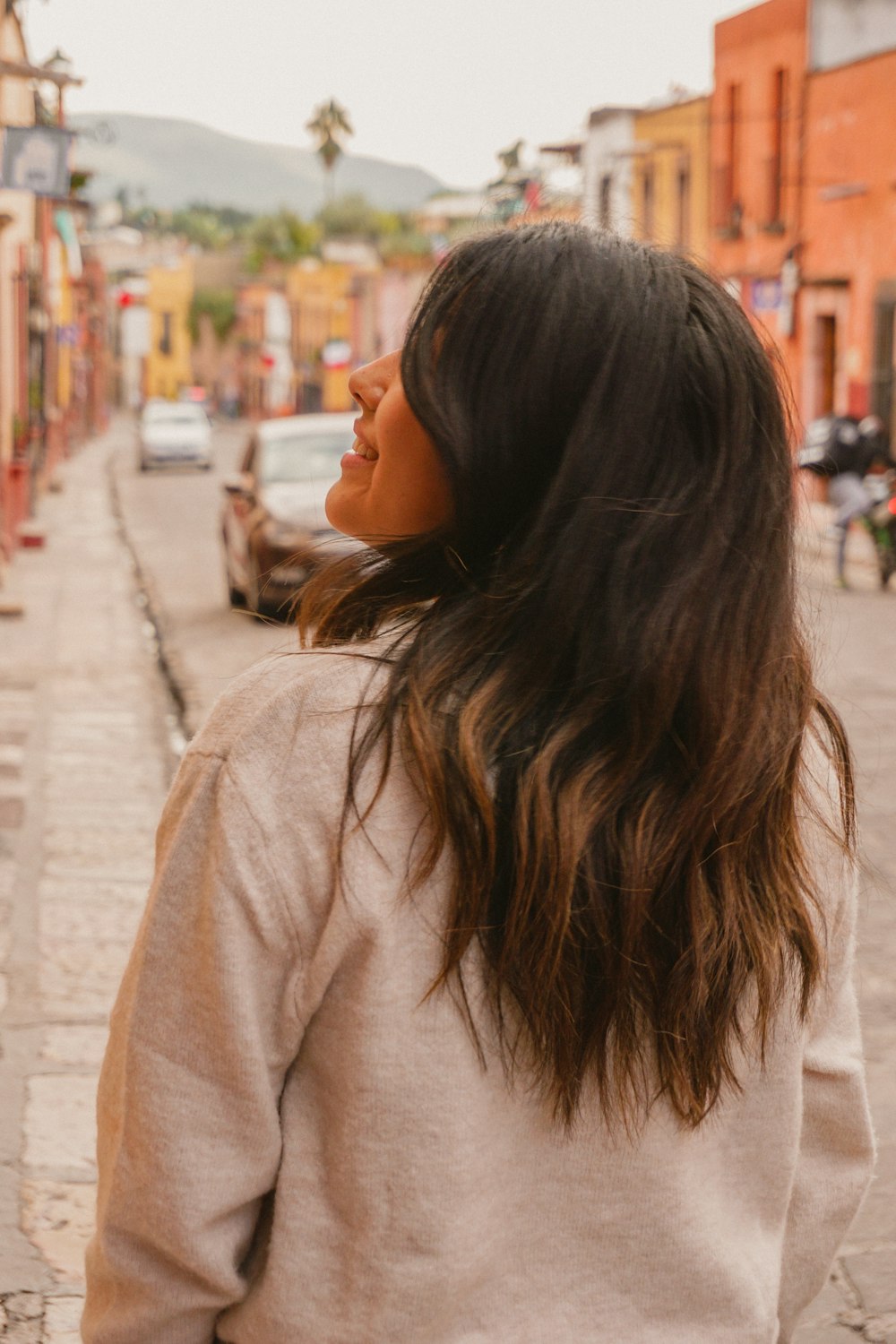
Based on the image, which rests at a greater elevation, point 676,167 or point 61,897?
point 676,167

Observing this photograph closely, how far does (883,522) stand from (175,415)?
28.3 m

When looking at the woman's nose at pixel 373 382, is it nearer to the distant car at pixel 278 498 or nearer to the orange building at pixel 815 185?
the distant car at pixel 278 498

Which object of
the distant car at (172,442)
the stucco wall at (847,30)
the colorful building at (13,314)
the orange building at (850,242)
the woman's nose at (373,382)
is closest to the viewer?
the woman's nose at (373,382)

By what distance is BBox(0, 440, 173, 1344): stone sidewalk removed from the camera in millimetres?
3348

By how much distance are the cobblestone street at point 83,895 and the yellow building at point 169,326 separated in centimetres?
8263

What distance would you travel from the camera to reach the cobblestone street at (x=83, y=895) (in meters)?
3.24

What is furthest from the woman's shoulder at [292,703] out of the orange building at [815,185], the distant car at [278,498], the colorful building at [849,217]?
the colorful building at [849,217]

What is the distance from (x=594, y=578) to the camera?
1.23m

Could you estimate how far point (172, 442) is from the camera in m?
38.4

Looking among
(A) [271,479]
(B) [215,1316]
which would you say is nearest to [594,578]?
(B) [215,1316]

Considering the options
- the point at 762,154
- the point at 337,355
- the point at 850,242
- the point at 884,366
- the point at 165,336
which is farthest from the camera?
the point at 165,336

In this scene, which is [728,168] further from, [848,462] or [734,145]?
[848,462]

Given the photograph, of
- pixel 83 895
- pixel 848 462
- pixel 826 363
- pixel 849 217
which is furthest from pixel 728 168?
pixel 83 895

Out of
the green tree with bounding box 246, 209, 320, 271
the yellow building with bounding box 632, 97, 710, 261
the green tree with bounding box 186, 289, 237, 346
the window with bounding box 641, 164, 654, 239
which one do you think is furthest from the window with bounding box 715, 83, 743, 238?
the green tree with bounding box 186, 289, 237, 346
